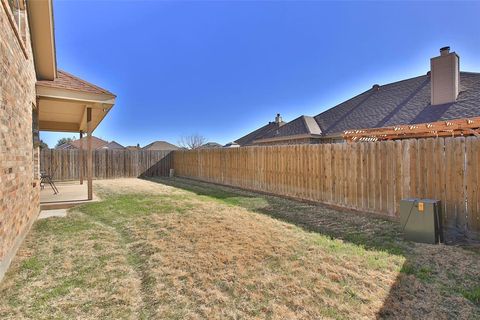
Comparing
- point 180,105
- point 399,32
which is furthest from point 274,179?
point 180,105

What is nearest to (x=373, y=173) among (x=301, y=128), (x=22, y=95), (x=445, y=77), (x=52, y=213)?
(x=22, y=95)

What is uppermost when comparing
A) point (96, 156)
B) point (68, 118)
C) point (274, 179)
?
point (68, 118)

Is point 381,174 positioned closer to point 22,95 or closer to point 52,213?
point 22,95

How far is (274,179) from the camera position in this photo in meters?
9.05

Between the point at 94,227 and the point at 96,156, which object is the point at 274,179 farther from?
the point at 96,156

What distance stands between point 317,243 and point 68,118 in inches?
442

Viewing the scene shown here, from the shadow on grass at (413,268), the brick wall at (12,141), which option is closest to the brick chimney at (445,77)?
the shadow on grass at (413,268)

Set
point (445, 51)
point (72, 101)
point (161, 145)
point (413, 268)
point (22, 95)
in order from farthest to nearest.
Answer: point (161, 145) → point (445, 51) → point (72, 101) → point (22, 95) → point (413, 268)

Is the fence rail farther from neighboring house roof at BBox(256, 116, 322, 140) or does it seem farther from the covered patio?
neighboring house roof at BBox(256, 116, 322, 140)

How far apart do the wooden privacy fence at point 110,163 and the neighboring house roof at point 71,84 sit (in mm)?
8611

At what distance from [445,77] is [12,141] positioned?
49.7 feet

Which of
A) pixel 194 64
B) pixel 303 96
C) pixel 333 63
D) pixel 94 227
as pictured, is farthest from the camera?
pixel 303 96

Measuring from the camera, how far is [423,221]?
4129mm

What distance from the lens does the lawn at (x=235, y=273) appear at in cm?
233
